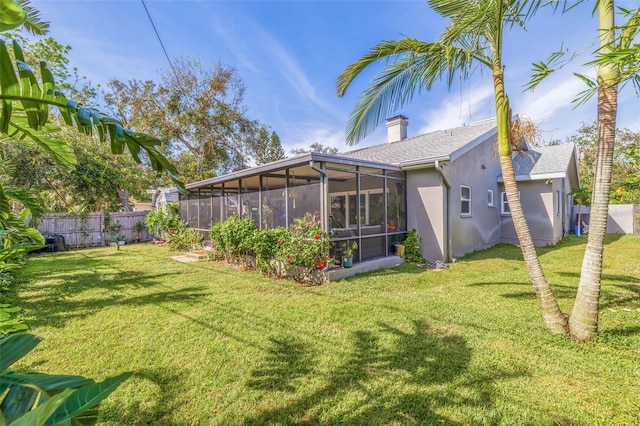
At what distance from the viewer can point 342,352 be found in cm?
345

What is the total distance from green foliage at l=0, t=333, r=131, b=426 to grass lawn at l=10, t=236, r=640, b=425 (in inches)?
71.8

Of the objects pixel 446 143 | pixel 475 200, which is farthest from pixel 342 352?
pixel 475 200

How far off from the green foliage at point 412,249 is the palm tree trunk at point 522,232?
4.76 metres

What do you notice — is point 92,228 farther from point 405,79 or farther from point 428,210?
point 405,79

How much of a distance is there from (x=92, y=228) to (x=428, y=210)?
15579 millimetres

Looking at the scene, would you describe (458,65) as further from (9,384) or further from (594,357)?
(9,384)

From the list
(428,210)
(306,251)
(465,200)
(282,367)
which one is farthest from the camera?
(465,200)

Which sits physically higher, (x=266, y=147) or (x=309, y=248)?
(x=266, y=147)

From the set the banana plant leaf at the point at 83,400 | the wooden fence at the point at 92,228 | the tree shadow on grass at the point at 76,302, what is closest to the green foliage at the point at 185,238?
the wooden fence at the point at 92,228

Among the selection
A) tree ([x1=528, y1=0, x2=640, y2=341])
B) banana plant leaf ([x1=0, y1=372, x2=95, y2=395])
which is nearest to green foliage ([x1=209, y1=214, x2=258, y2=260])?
tree ([x1=528, y1=0, x2=640, y2=341])

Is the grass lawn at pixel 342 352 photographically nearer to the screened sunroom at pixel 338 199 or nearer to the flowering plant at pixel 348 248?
the flowering plant at pixel 348 248

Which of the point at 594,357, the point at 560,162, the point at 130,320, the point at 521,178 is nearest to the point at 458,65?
the point at 594,357

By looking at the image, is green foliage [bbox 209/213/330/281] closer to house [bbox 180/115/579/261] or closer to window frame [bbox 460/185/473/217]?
house [bbox 180/115/579/261]

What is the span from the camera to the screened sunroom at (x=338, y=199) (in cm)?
706
